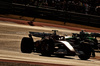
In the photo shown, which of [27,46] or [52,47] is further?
[27,46]

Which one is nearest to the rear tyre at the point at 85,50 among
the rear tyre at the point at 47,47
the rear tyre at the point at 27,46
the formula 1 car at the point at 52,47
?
the formula 1 car at the point at 52,47

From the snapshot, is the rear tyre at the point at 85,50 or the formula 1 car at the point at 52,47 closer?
the formula 1 car at the point at 52,47

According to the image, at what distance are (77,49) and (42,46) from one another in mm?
1690

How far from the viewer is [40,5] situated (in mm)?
26406

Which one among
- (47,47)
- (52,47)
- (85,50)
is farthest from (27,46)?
(85,50)

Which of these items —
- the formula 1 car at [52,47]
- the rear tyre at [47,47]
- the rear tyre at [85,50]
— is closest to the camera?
the rear tyre at [47,47]

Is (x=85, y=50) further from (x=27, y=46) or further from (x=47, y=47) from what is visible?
(x=27, y=46)

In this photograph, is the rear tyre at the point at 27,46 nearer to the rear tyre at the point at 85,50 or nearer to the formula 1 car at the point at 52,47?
the formula 1 car at the point at 52,47

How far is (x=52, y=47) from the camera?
938 centimetres

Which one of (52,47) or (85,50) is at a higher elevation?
(52,47)

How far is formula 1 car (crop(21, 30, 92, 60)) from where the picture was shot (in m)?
9.50

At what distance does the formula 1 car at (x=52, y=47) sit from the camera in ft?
31.2

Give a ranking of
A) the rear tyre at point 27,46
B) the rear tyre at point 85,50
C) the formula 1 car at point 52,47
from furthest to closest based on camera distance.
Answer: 1. the rear tyre at point 85,50
2. the rear tyre at point 27,46
3. the formula 1 car at point 52,47

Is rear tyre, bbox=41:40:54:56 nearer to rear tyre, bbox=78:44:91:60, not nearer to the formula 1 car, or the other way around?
the formula 1 car
